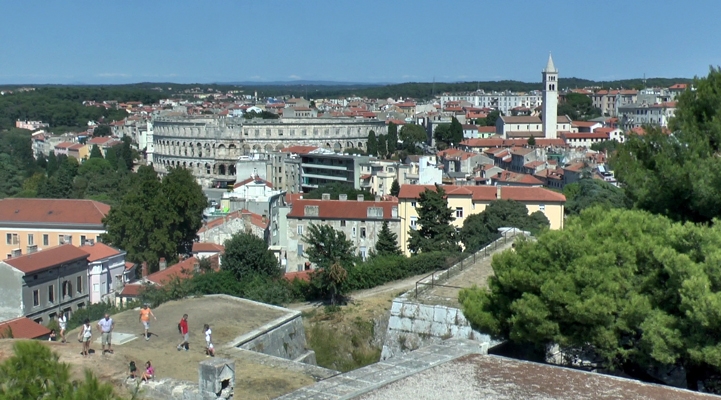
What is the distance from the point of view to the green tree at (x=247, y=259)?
17.6m

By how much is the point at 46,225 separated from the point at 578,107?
3230 inches

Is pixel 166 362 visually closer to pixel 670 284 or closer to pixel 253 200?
pixel 670 284

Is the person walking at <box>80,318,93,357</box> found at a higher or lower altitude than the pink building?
higher

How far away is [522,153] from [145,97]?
115773 millimetres

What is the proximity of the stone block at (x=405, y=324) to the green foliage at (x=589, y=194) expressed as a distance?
50.3ft

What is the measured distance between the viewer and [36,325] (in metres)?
17.0

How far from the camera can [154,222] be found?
26.6 meters

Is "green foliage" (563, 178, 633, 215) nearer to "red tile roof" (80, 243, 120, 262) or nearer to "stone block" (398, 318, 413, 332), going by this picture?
"red tile roof" (80, 243, 120, 262)

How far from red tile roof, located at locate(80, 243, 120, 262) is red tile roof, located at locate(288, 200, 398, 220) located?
559 centimetres

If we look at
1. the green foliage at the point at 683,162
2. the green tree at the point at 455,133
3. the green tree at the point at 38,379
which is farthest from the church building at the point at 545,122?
the green tree at the point at 38,379

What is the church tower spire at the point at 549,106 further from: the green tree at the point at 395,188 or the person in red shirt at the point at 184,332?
the person in red shirt at the point at 184,332

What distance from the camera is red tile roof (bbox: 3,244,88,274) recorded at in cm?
1966

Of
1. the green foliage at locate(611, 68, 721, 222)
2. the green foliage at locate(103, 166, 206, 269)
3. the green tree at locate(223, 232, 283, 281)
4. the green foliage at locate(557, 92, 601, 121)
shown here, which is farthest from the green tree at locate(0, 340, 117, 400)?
the green foliage at locate(557, 92, 601, 121)

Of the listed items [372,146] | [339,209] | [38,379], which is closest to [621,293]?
[38,379]
